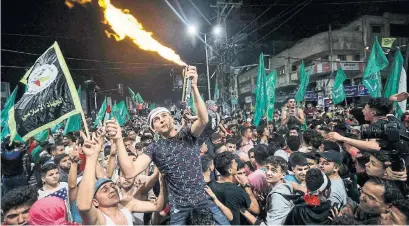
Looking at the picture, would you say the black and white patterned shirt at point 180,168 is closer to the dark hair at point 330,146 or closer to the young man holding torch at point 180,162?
the young man holding torch at point 180,162

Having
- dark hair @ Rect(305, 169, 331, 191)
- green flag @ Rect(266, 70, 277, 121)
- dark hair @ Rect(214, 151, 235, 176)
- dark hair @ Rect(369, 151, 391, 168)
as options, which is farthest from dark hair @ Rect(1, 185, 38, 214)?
green flag @ Rect(266, 70, 277, 121)

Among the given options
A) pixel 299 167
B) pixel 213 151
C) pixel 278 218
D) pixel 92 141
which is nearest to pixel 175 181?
pixel 92 141

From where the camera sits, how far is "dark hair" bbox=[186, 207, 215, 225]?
316 cm

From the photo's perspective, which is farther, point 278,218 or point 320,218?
point 278,218

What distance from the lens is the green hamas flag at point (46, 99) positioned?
3.54 metres

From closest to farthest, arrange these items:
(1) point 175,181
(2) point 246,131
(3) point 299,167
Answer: (1) point 175,181, (3) point 299,167, (2) point 246,131

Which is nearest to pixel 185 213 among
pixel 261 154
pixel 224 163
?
pixel 224 163

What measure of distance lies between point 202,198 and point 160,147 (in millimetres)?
698

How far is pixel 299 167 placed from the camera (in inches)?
178

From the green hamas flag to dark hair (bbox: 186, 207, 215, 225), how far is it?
167 centimetres

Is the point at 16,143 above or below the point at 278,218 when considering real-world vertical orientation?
above

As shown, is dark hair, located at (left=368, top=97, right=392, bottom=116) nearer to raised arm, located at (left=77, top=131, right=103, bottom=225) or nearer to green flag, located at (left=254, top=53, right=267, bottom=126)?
raised arm, located at (left=77, top=131, right=103, bottom=225)

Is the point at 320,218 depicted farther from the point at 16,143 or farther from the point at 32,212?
the point at 16,143

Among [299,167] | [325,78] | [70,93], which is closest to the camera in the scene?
[70,93]
